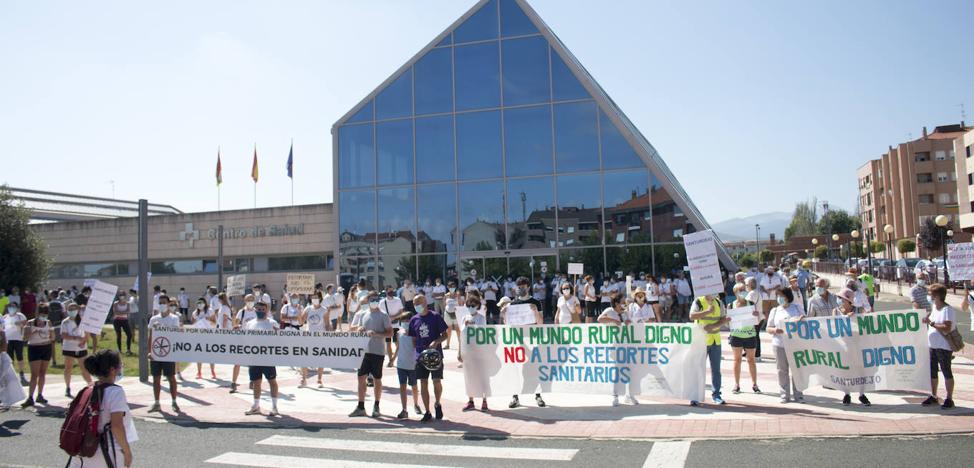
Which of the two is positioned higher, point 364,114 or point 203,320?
point 364,114

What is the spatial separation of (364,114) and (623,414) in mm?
24191

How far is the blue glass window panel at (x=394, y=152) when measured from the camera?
3048 cm

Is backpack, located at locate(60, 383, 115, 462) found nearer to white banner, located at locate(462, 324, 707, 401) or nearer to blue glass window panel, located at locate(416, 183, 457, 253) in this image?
white banner, located at locate(462, 324, 707, 401)

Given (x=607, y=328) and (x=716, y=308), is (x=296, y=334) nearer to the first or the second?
(x=607, y=328)

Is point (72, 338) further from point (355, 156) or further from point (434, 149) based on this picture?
point (355, 156)

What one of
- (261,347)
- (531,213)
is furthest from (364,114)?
(261,347)

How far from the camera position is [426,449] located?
332 inches

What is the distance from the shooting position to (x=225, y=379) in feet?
50.0

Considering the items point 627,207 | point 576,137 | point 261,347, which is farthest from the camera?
point 576,137

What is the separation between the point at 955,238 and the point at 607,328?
73494mm

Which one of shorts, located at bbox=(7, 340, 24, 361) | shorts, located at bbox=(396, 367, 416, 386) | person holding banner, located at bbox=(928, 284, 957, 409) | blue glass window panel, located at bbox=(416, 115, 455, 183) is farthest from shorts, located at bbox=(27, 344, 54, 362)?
blue glass window panel, located at bbox=(416, 115, 455, 183)

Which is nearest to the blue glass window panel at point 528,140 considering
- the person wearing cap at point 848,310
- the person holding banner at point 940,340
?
the person wearing cap at point 848,310

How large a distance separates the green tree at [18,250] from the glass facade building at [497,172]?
46.8 feet

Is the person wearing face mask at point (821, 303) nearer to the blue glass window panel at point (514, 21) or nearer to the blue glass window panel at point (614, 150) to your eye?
the blue glass window panel at point (614, 150)
